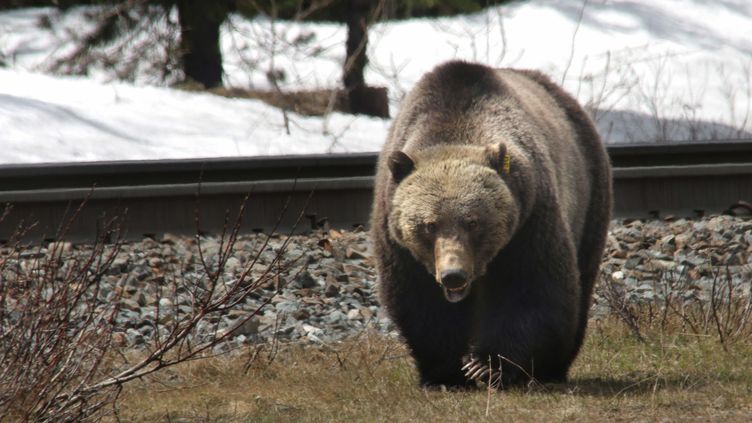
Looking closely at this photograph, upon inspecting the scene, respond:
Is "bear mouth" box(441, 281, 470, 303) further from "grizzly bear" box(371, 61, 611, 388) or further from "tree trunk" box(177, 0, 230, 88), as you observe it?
"tree trunk" box(177, 0, 230, 88)

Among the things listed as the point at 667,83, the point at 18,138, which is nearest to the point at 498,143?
the point at 18,138

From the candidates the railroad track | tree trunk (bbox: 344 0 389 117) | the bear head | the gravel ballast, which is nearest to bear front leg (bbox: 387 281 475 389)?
the bear head

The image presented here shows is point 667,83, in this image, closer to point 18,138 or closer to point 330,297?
point 18,138

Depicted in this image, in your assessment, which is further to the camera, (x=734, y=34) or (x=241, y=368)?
(x=734, y=34)

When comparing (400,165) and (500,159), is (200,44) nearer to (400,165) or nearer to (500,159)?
(400,165)

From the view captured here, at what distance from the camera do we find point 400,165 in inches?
211

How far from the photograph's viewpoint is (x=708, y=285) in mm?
7609

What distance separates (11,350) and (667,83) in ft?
51.3

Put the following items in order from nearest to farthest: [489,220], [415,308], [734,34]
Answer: [489,220] < [415,308] < [734,34]

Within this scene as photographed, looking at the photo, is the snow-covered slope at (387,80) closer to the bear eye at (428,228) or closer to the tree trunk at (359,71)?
the tree trunk at (359,71)

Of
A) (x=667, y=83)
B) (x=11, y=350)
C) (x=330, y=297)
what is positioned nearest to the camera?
(x=11, y=350)

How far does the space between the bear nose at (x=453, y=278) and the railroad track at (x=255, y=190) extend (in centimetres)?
411

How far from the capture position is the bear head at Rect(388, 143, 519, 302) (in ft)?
16.8

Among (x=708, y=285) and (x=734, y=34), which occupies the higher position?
(x=708, y=285)
